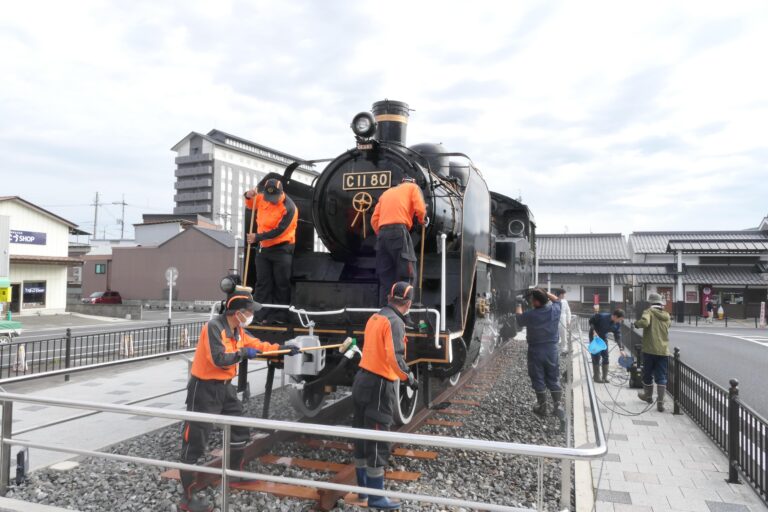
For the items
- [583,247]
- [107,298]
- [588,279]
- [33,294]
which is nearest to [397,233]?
[33,294]

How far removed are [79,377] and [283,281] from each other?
24.2 ft

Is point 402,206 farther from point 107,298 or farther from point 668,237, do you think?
point 107,298

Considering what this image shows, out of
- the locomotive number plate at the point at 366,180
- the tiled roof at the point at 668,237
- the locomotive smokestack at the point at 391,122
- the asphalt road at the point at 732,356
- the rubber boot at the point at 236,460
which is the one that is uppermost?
the tiled roof at the point at 668,237

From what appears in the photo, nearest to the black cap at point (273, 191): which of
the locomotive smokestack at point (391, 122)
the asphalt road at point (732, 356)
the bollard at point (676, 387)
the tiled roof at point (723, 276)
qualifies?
the locomotive smokestack at point (391, 122)

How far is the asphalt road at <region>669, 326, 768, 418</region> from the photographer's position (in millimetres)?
10419

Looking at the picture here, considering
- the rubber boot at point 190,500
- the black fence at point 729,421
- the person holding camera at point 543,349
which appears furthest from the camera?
the person holding camera at point 543,349

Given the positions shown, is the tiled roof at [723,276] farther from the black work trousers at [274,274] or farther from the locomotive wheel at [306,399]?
the black work trousers at [274,274]

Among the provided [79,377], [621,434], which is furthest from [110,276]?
[621,434]

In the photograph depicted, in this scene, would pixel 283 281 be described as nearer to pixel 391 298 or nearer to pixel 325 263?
pixel 325 263

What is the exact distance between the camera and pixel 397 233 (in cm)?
524

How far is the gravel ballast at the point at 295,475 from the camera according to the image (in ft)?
14.3

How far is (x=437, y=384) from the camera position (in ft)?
27.5

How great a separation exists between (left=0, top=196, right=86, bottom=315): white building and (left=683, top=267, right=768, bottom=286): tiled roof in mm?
34660

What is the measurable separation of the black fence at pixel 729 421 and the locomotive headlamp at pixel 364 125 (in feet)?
15.7
